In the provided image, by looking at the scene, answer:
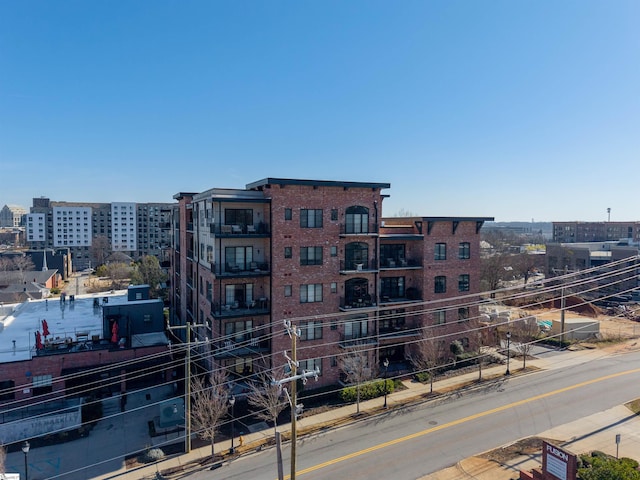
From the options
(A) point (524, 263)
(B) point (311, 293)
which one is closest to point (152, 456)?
(B) point (311, 293)

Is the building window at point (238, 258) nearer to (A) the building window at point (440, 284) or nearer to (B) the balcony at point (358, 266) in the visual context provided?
(B) the balcony at point (358, 266)

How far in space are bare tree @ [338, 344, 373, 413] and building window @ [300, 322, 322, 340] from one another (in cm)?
245

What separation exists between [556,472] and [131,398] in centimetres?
2618

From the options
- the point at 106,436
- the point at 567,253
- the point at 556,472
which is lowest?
the point at 106,436

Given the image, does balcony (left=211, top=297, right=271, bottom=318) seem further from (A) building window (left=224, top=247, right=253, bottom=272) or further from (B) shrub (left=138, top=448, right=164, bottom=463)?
(B) shrub (left=138, top=448, right=164, bottom=463)

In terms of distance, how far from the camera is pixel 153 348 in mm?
30312

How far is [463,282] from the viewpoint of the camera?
116 feet

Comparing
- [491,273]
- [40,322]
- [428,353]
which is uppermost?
[491,273]

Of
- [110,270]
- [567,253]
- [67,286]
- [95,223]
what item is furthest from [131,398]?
[95,223]

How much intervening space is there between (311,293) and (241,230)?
6705 mm

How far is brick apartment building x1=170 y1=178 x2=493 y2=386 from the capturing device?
2806 centimetres

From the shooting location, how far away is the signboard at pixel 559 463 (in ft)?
53.6

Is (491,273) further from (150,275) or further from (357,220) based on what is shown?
(150,275)

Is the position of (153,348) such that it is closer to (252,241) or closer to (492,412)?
(252,241)
